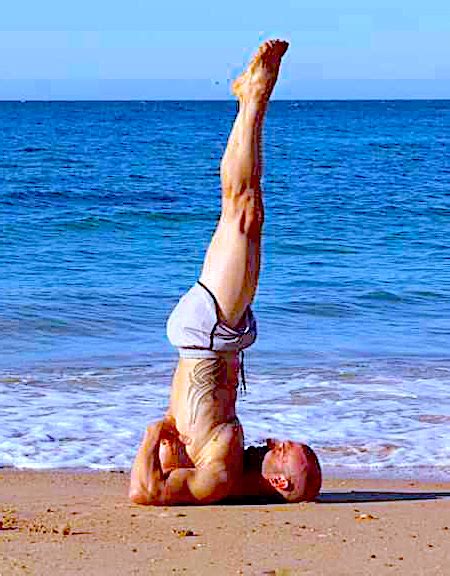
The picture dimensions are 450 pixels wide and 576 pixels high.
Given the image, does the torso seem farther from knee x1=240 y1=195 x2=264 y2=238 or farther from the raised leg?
knee x1=240 y1=195 x2=264 y2=238

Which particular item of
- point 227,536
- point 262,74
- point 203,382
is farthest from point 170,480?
point 262,74

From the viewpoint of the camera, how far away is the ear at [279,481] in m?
5.81

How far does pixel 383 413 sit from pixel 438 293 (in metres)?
6.48

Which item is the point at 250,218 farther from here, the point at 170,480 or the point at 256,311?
the point at 256,311

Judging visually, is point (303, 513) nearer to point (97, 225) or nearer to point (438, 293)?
point (438, 293)

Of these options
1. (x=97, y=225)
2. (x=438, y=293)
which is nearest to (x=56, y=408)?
(x=438, y=293)

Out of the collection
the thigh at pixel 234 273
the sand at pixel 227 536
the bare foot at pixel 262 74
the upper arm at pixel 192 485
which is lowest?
the sand at pixel 227 536

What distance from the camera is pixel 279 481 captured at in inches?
229

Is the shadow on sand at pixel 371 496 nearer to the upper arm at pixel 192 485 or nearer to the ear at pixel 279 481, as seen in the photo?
the ear at pixel 279 481

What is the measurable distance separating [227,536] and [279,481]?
741 mm

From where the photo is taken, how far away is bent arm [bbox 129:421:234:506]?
5.67 meters

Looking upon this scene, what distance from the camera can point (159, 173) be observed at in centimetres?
3531

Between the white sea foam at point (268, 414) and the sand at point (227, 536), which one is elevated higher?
the white sea foam at point (268, 414)

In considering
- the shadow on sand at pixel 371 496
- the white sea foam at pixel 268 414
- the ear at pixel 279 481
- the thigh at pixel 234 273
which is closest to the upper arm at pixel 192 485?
the ear at pixel 279 481
